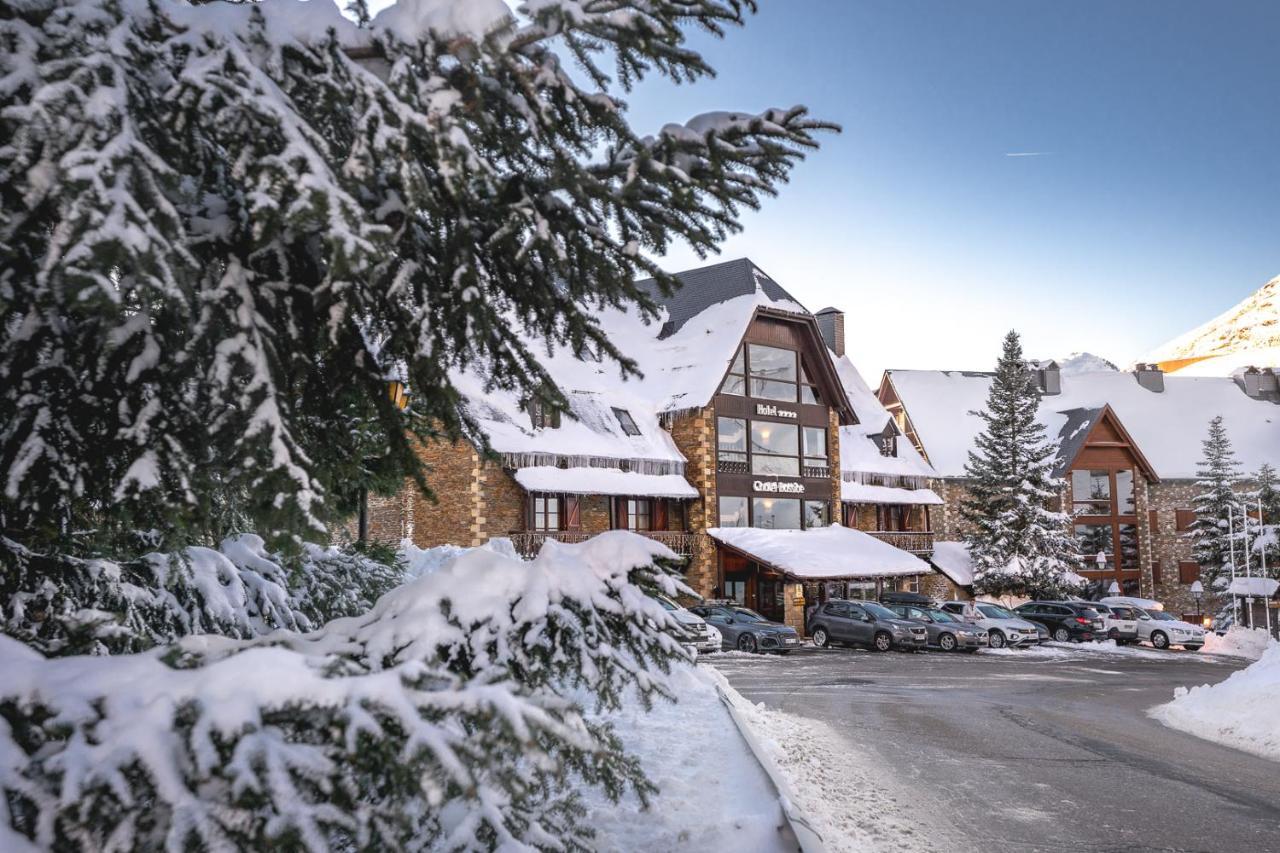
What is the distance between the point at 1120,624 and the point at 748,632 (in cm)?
1640

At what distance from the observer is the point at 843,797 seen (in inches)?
331

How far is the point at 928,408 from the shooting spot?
50.2 metres

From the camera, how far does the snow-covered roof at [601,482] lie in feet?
92.7

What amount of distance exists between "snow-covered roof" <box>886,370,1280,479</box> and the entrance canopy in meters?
12.7

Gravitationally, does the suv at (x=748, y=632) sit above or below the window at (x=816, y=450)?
below

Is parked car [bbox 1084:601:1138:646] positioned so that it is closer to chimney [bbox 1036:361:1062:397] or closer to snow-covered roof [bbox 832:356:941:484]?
snow-covered roof [bbox 832:356:941:484]

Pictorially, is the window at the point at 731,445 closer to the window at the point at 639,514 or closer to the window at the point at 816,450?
the window at the point at 639,514

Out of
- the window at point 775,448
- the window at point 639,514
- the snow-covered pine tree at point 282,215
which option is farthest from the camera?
the window at point 775,448

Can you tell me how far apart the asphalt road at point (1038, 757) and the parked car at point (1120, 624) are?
1193 centimetres

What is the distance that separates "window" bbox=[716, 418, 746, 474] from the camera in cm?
3391

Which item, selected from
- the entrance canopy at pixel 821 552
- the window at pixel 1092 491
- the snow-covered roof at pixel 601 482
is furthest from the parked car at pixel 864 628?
the window at pixel 1092 491

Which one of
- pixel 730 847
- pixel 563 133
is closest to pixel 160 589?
pixel 563 133

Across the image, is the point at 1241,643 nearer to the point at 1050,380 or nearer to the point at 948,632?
the point at 948,632

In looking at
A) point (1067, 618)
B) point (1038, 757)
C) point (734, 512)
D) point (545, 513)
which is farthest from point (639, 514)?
point (1038, 757)
